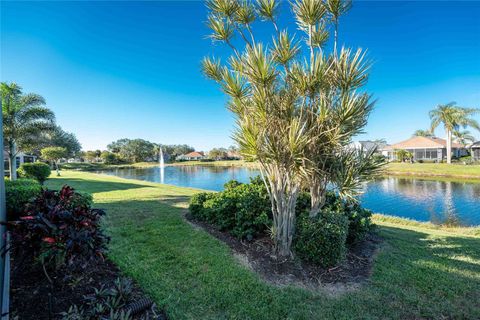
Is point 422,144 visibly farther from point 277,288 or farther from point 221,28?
point 277,288

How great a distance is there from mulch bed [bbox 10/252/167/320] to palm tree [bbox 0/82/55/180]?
13438 millimetres

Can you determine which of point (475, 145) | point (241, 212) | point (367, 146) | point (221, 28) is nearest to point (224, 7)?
point (221, 28)

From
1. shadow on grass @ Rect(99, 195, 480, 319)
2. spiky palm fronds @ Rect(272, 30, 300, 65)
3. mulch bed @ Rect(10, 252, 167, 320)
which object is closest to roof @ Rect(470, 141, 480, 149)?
shadow on grass @ Rect(99, 195, 480, 319)

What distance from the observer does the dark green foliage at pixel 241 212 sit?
4441 millimetres

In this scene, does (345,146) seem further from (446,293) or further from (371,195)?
(371,195)

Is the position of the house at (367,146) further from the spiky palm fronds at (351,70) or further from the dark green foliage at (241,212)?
the dark green foliage at (241,212)

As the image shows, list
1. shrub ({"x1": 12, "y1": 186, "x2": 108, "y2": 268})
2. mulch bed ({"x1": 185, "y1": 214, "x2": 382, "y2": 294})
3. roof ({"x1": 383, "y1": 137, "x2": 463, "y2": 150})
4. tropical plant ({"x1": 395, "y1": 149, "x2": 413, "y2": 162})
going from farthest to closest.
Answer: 1. roof ({"x1": 383, "y1": 137, "x2": 463, "y2": 150})
2. tropical plant ({"x1": 395, "y1": 149, "x2": 413, "y2": 162})
3. mulch bed ({"x1": 185, "y1": 214, "x2": 382, "y2": 294})
4. shrub ({"x1": 12, "y1": 186, "x2": 108, "y2": 268})

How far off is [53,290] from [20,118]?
15.3 meters

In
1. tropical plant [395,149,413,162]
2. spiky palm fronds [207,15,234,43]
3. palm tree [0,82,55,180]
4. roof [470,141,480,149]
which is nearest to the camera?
spiky palm fronds [207,15,234,43]

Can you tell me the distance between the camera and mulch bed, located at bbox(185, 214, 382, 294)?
3.26 meters

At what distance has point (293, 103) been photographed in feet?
12.1

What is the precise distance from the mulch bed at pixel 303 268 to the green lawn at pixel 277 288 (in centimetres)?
15

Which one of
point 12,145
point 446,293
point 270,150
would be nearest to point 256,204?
point 270,150

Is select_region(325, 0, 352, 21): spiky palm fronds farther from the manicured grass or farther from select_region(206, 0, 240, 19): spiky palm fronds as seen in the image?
the manicured grass
